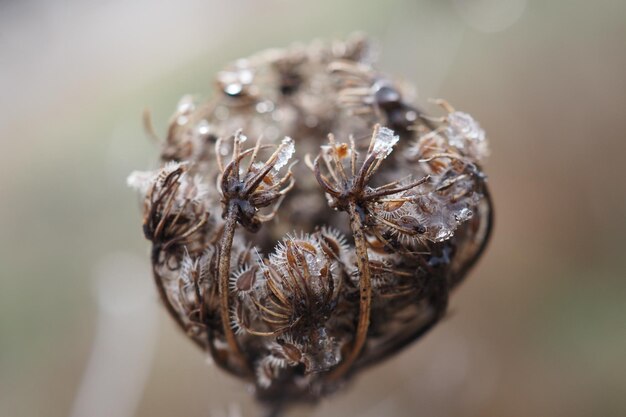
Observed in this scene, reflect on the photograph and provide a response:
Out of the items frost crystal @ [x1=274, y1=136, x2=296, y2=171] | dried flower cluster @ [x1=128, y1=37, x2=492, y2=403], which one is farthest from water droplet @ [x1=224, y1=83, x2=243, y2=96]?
frost crystal @ [x1=274, y1=136, x2=296, y2=171]

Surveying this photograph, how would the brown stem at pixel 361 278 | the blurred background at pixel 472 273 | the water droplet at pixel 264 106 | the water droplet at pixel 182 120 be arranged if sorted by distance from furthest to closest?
the blurred background at pixel 472 273 → the water droplet at pixel 264 106 → the water droplet at pixel 182 120 → the brown stem at pixel 361 278

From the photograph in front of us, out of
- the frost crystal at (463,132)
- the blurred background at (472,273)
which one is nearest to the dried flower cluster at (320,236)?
the frost crystal at (463,132)

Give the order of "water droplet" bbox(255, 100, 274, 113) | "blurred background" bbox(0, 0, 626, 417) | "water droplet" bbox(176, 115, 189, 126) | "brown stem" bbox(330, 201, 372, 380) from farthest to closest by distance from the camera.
→ "blurred background" bbox(0, 0, 626, 417), "water droplet" bbox(255, 100, 274, 113), "water droplet" bbox(176, 115, 189, 126), "brown stem" bbox(330, 201, 372, 380)

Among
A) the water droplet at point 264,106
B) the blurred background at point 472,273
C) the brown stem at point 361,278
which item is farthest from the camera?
the blurred background at point 472,273

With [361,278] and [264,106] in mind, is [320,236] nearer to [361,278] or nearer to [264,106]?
[361,278]

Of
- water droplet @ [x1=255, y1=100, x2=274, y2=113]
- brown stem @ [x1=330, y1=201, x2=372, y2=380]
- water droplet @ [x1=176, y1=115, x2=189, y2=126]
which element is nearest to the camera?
brown stem @ [x1=330, y1=201, x2=372, y2=380]

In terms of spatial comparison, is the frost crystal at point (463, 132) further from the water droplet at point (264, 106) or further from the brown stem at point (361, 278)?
the water droplet at point (264, 106)

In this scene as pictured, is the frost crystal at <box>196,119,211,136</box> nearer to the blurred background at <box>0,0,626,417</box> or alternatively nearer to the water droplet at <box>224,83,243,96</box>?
the water droplet at <box>224,83,243,96</box>

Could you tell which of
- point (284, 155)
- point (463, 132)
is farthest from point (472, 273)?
point (284, 155)
